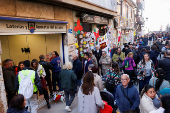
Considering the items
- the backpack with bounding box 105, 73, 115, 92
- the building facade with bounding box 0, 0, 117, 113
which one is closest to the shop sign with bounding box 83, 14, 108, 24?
the building facade with bounding box 0, 0, 117, 113

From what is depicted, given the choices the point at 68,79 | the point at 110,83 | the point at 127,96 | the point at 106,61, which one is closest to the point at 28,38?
the point at 68,79

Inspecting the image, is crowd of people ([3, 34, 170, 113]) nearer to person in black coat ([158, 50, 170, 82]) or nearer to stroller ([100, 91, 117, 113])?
person in black coat ([158, 50, 170, 82])

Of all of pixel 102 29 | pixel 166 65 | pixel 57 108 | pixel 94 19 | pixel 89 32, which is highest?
pixel 94 19

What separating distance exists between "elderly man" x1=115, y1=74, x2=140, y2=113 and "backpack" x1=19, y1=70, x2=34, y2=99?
7.64ft

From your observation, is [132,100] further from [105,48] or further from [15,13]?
[105,48]

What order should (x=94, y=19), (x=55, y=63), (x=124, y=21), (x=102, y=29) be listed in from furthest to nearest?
(x=124, y=21) → (x=102, y=29) → (x=94, y=19) → (x=55, y=63)

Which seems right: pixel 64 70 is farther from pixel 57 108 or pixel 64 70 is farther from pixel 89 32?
pixel 89 32

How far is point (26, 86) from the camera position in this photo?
12.6ft

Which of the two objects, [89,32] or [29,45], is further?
[89,32]

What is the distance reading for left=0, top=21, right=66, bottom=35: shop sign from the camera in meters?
4.39

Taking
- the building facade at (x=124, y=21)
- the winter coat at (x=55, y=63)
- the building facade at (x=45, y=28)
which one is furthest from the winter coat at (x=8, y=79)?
the building facade at (x=124, y=21)

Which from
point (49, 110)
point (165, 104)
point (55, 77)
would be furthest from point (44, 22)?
point (165, 104)

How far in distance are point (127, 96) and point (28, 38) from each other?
5828 millimetres

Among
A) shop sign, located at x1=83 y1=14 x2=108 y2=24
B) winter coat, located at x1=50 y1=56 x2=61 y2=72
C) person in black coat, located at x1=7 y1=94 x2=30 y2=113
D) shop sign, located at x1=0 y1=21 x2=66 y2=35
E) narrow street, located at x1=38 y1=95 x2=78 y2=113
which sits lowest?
narrow street, located at x1=38 y1=95 x2=78 y2=113
